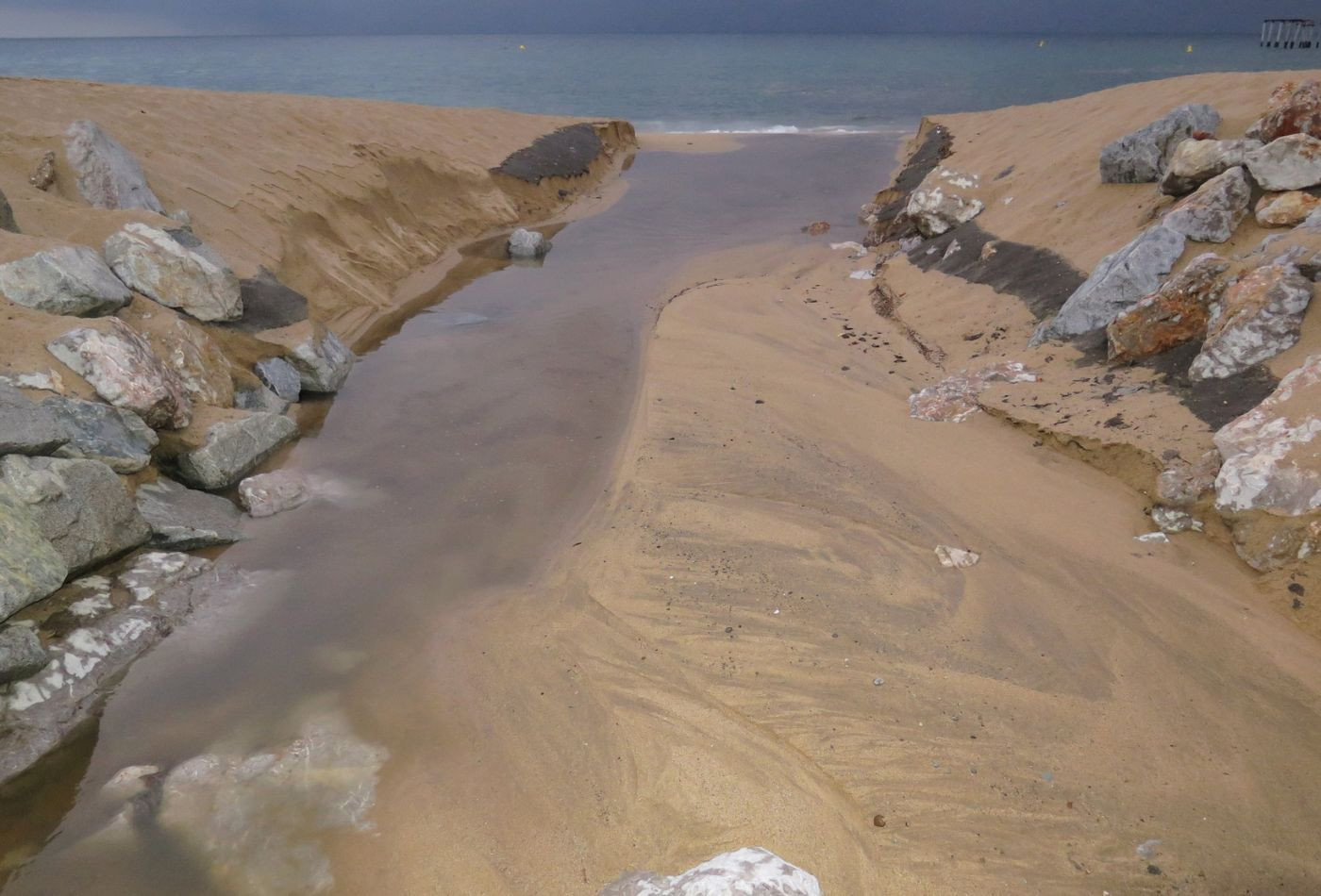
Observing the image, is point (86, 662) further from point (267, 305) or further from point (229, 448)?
point (267, 305)

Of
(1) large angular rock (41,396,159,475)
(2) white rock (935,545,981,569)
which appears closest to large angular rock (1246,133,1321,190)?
(2) white rock (935,545,981,569)

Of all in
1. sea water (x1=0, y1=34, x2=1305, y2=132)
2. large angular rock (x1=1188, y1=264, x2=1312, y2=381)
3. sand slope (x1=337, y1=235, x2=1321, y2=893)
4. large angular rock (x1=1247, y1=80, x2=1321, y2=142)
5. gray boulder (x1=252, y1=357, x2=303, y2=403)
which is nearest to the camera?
sand slope (x1=337, y1=235, x2=1321, y2=893)

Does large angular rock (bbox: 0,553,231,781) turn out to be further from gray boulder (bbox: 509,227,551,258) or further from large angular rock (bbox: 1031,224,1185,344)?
gray boulder (bbox: 509,227,551,258)

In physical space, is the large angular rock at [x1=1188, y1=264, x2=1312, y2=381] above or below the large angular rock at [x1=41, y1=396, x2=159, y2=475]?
above

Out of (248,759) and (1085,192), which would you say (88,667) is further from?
(1085,192)

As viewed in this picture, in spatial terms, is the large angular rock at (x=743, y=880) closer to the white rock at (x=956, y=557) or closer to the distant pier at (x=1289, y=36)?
the white rock at (x=956, y=557)

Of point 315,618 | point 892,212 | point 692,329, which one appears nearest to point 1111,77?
point 892,212

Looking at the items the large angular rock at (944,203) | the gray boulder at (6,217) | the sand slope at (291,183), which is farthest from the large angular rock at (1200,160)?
the gray boulder at (6,217)
